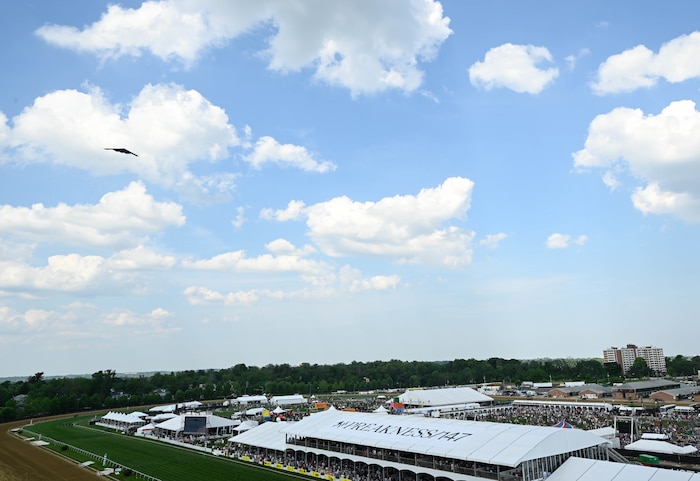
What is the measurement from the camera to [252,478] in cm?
3953

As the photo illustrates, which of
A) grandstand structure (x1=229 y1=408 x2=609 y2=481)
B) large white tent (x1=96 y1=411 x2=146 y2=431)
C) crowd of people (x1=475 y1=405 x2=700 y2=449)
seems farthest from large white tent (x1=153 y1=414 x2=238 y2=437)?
crowd of people (x1=475 y1=405 x2=700 y2=449)

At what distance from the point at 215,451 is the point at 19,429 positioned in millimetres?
42296

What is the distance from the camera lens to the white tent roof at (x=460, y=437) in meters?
30.1

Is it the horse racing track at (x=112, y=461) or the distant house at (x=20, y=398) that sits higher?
the horse racing track at (x=112, y=461)

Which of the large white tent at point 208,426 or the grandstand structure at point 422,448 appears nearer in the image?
the grandstand structure at point 422,448

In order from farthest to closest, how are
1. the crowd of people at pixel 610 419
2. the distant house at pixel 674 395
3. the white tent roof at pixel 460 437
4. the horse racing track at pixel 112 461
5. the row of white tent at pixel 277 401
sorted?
the row of white tent at pixel 277 401 → the distant house at pixel 674 395 → the crowd of people at pixel 610 419 → the horse racing track at pixel 112 461 → the white tent roof at pixel 460 437

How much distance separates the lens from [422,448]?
33.7m

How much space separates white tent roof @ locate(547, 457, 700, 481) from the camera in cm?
2520

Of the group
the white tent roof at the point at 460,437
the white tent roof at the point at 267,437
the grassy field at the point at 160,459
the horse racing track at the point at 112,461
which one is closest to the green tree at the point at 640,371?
the white tent roof at the point at 267,437

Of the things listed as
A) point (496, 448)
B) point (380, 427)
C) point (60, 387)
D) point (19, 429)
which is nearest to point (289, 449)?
point (380, 427)

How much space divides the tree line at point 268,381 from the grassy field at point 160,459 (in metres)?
38.4

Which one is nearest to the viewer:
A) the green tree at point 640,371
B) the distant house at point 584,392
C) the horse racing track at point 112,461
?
the horse racing track at point 112,461

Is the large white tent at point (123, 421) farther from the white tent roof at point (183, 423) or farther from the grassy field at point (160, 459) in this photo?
the white tent roof at point (183, 423)

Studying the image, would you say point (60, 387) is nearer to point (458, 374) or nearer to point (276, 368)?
point (276, 368)
